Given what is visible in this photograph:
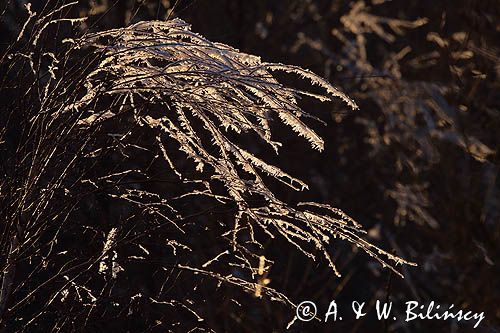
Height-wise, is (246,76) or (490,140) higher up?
(246,76)

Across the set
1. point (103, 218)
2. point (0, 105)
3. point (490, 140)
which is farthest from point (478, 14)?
point (0, 105)

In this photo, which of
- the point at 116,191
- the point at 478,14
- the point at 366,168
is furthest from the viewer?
the point at 366,168

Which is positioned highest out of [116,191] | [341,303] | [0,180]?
[0,180]

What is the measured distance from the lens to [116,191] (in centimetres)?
414

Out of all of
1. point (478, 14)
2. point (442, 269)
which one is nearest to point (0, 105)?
point (478, 14)

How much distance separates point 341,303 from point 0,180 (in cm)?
1093

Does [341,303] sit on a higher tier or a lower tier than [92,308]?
lower

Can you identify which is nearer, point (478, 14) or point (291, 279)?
point (478, 14)

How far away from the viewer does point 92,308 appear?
3732 mm

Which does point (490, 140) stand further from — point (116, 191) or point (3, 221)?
point (3, 221)

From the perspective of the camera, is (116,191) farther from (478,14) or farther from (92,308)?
(478,14)

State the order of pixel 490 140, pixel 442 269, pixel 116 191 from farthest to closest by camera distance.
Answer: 1. pixel 442 269
2. pixel 490 140
3. pixel 116 191

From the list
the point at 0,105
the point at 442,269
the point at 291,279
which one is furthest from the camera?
the point at 442,269

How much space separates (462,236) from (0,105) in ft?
21.0
